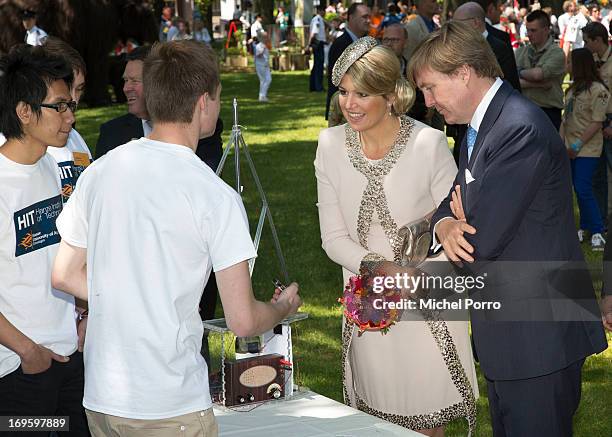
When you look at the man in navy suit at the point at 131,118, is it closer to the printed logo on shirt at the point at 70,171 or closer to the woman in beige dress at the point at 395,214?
the printed logo on shirt at the point at 70,171

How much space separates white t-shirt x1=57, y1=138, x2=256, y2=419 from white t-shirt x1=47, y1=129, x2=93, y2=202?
1243mm

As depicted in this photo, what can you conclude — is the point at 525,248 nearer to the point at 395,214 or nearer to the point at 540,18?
A: the point at 395,214

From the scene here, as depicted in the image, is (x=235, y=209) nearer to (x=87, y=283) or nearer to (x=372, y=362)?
(x=87, y=283)

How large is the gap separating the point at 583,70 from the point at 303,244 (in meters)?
3.28

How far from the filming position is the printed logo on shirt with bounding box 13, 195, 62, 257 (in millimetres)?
3445

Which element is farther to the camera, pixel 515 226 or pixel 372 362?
pixel 372 362

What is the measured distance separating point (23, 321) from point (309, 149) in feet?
42.9

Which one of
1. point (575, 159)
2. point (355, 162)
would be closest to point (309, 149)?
point (575, 159)

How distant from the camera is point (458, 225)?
3393mm

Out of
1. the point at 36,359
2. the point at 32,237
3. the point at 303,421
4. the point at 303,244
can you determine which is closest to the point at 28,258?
the point at 32,237

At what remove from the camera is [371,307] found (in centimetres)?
407

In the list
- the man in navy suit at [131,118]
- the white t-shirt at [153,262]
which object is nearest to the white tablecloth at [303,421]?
the white t-shirt at [153,262]

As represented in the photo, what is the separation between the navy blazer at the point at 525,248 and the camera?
10.6 feet

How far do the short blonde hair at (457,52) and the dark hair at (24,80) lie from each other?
134 centimetres
